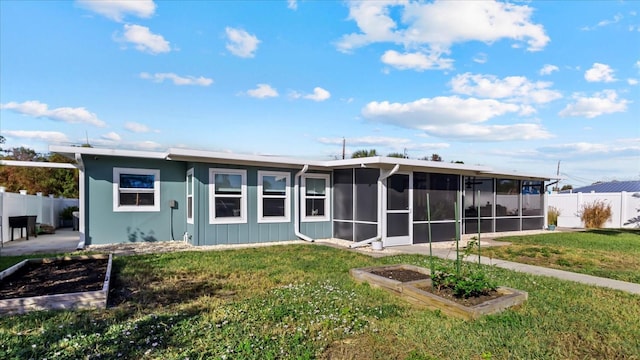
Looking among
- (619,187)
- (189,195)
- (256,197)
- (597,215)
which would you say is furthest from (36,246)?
(619,187)

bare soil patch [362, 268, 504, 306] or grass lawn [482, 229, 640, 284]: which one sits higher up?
bare soil patch [362, 268, 504, 306]

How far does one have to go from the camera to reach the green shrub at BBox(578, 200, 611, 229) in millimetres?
18391

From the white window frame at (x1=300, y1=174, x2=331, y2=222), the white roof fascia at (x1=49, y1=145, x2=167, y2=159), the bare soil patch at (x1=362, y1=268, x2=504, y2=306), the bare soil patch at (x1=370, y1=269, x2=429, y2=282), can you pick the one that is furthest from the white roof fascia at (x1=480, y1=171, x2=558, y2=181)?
the white roof fascia at (x1=49, y1=145, x2=167, y2=159)

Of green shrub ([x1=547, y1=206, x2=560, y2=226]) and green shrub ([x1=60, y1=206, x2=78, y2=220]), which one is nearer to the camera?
green shrub ([x1=60, y1=206, x2=78, y2=220])

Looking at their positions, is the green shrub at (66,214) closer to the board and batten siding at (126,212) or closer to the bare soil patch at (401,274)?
the board and batten siding at (126,212)

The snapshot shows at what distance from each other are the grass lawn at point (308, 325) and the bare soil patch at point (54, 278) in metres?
0.46

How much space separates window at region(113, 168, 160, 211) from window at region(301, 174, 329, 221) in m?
4.36

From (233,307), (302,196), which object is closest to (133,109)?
(302,196)

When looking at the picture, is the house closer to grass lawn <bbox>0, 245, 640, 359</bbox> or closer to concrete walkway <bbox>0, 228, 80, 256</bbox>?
concrete walkway <bbox>0, 228, 80, 256</bbox>

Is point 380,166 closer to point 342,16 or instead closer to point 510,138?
point 342,16

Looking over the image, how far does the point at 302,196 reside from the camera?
1078 centimetres

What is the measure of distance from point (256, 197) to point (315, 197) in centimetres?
202

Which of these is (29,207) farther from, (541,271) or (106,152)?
(541,271)

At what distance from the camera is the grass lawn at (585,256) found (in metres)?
6.91
